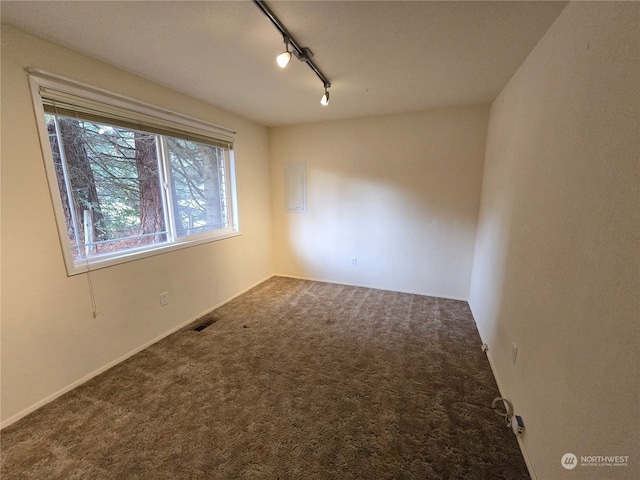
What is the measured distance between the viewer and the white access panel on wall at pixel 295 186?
384cm

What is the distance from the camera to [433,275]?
11.2 ft

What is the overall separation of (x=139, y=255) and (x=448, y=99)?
339cm

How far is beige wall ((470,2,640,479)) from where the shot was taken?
31.2 inches

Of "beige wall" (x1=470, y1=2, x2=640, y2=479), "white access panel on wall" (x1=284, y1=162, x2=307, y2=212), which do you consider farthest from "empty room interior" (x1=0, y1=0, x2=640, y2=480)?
"white access panel on wall" (x1=284, y1=162, x2=307, y2=212)

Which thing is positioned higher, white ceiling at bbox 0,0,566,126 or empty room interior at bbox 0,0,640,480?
white ceiling at bbox 0,0,566,126

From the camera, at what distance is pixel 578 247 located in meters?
1.04

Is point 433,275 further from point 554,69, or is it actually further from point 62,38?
point 62,38

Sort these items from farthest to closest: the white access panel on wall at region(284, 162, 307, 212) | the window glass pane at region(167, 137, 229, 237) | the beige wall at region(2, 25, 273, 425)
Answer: the white access panel on wall at region(284, 162, 307, 212), the window glass pane at region(167, 137, 229, 237), the beige wall at region(2, 25, 273, 425)

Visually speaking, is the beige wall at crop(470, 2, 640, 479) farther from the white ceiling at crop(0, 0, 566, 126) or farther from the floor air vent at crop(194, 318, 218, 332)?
the floor air vent at crop(194, 318, 218, 332)

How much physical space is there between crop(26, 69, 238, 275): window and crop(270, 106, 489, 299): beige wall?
130cm

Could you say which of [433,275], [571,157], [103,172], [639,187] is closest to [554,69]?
[571,157]

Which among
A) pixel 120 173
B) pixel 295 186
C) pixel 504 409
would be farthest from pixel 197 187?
pixel 504 409

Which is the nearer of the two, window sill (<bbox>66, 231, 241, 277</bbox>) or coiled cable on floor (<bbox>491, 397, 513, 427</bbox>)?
coiled cable on floor (<bbox>491, 397, 513, 427</bbox>)

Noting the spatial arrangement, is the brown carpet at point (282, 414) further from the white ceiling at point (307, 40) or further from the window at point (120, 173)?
the white ceiling at point (307, 40)
